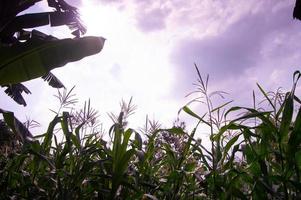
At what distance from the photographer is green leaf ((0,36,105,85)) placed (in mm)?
3043

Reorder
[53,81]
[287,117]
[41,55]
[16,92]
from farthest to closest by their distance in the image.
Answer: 1. [16,92]
2. [53,81]
3. [41,55]
4. [287,117]

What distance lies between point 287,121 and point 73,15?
7.42 meters

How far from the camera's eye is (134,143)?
212 cm

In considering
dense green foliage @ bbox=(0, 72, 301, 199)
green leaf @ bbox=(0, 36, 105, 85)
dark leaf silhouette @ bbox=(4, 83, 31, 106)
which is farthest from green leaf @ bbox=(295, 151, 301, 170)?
dark leaf silhouette @ bbox=(4, 83, 31, 106)

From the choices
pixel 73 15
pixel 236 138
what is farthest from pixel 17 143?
pixel 73 15

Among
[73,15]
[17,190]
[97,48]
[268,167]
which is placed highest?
[73,15]

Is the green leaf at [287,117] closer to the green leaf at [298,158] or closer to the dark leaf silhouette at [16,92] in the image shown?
the green leaf at [298,158]

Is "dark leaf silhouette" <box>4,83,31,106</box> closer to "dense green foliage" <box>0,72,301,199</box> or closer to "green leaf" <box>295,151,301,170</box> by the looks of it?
"dense green foliage" <box>0,72,301,199</box>

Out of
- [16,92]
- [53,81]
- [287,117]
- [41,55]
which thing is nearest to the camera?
[287,117]

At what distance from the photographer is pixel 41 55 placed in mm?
3117

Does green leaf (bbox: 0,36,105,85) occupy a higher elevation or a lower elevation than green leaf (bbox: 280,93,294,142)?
higher

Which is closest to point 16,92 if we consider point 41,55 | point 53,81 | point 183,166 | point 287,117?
point 53,81

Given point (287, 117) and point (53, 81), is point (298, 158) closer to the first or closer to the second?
point (287, 117)

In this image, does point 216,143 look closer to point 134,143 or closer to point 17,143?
point 134,143
